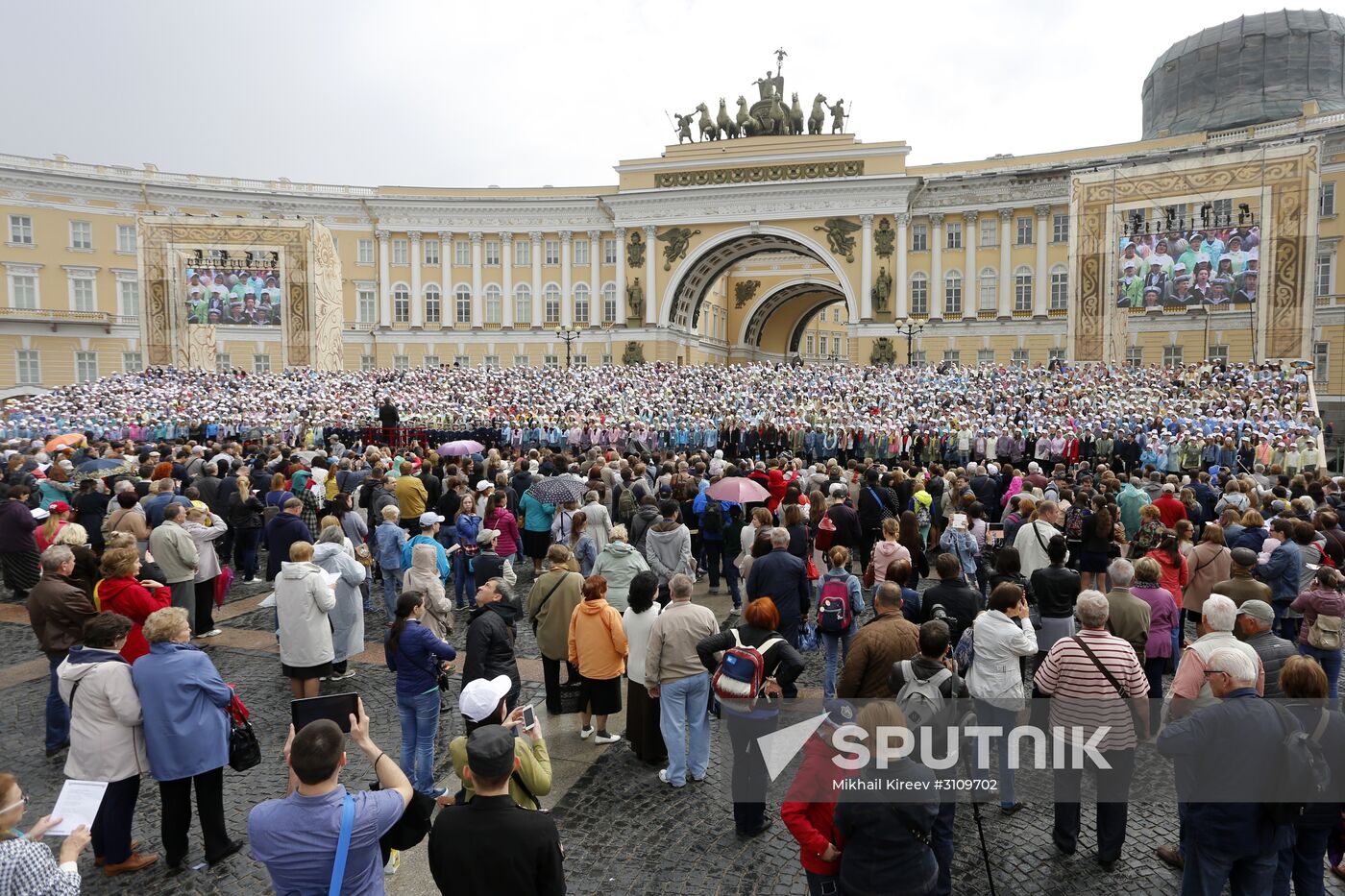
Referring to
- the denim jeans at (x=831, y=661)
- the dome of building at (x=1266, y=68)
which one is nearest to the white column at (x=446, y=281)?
the dome of building at (x=1266, y=68)

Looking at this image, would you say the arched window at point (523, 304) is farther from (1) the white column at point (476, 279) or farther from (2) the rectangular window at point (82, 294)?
(2) the rectangular window at point (82, 294)

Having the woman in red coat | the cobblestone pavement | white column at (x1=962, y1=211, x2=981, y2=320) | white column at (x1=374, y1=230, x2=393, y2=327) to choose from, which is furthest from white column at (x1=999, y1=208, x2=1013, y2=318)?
the woman in red coat

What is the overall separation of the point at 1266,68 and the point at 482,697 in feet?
190

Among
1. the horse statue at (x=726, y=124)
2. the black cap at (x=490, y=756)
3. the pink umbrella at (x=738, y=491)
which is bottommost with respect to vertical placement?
the black cap at (x=490, y=756)

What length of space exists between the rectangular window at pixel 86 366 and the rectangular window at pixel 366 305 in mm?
16150

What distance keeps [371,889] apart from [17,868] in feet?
4.47

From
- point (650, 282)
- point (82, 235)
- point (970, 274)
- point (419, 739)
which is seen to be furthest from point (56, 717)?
point (82, 235)

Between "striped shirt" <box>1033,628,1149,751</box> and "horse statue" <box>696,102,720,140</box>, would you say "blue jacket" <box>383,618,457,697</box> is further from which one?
"horse statue" <box>696,102,720,140</box>

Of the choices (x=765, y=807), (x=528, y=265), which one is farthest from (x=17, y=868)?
(x=528, y=265)

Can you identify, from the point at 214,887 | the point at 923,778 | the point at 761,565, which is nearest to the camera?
the point at 923,778

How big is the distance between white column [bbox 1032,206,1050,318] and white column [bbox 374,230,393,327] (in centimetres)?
4245

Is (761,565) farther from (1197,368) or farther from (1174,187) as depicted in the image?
(1174,187)

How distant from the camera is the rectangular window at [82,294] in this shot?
49.8m

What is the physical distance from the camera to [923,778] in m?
3.45
